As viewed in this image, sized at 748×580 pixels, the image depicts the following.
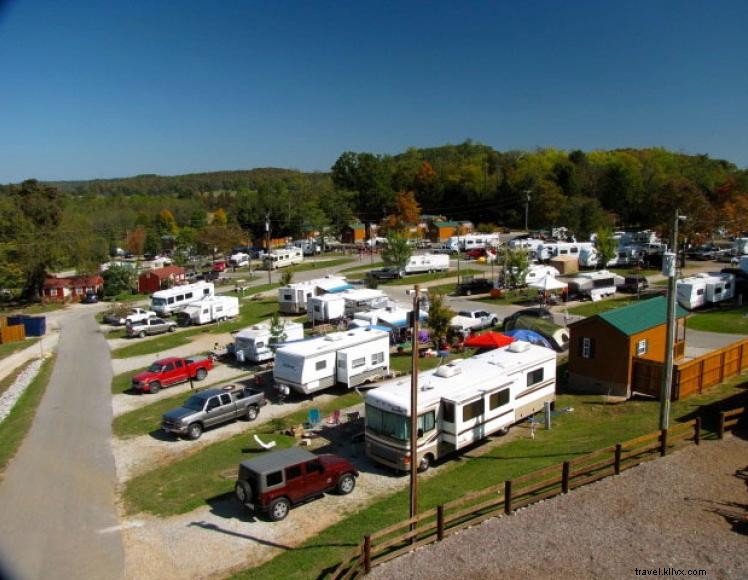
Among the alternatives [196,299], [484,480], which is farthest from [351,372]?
[196,299]

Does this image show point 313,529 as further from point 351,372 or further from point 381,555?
point 351,372

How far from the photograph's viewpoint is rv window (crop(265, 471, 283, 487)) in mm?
14594

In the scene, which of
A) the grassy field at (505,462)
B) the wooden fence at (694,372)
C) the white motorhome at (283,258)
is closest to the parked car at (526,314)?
the grassy field at (505,462)

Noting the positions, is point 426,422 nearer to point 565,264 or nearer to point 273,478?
point 273,478

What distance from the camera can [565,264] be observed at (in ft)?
175

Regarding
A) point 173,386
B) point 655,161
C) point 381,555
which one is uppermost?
point 655,161

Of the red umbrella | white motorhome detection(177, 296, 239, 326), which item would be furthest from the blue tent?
white motorhome detection(177, 296, 239, 326)

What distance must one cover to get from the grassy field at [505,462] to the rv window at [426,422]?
1.32m

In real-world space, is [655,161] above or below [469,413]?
above

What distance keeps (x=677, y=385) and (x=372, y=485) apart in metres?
10.7

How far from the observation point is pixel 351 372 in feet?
81.9

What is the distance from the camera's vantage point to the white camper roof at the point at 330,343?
24.5m

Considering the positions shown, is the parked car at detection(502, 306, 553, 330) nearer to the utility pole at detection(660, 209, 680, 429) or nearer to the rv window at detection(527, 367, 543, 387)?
the rv window at detection(527, 367, 543, 387)

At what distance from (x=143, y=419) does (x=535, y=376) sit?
1478 cm
